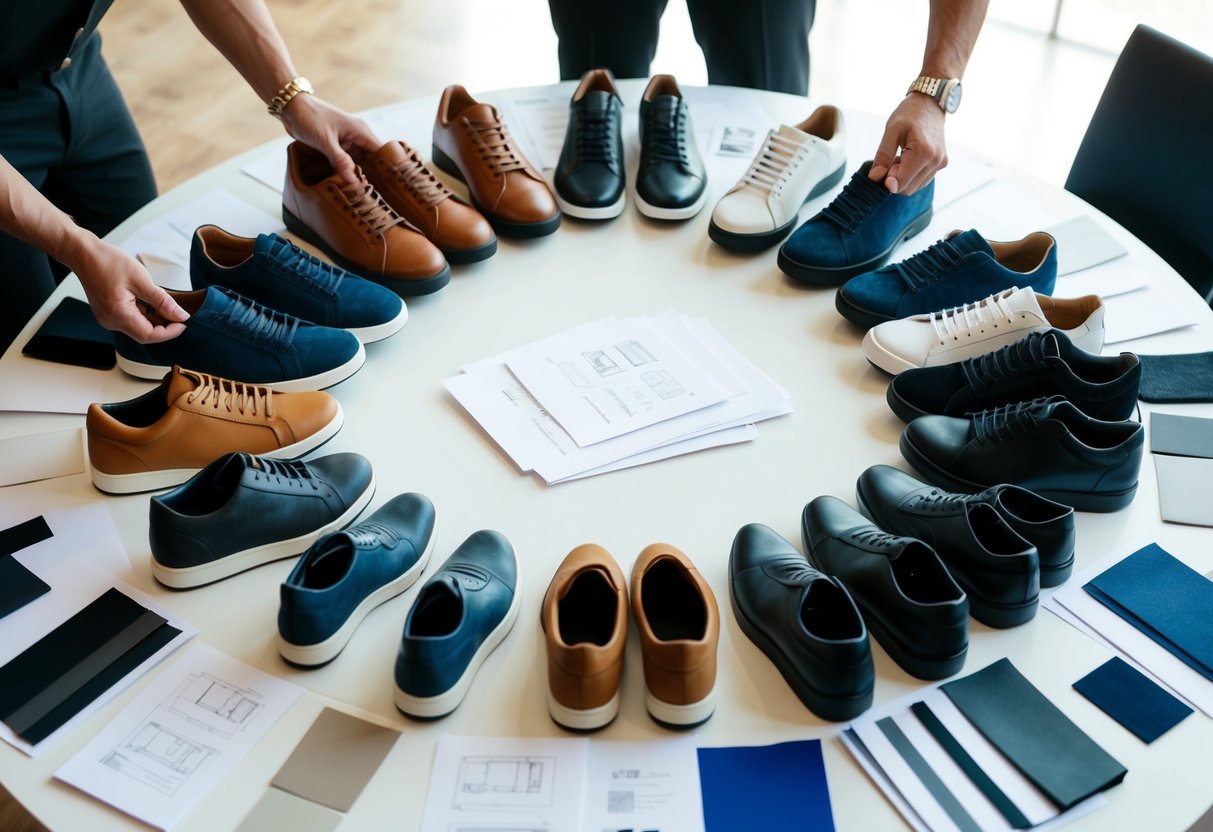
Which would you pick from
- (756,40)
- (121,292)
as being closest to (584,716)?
(121,292)

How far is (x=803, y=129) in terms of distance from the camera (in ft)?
6.35

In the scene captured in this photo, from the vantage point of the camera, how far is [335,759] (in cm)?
107

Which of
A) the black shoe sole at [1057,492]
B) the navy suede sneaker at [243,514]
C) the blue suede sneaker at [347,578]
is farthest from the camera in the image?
the black shoe sole at [1057,492]

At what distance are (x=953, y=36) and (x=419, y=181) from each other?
3.29 ft

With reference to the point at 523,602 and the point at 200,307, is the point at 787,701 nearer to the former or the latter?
the point at 523,602

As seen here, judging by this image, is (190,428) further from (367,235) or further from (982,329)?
(982,329)

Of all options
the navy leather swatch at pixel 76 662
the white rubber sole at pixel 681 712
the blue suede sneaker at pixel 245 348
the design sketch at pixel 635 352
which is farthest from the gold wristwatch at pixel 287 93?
the white rubber sole at pixel 681 712

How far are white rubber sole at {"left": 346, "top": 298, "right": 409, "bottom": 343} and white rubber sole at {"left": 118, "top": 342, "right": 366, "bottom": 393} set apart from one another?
57 millimetres

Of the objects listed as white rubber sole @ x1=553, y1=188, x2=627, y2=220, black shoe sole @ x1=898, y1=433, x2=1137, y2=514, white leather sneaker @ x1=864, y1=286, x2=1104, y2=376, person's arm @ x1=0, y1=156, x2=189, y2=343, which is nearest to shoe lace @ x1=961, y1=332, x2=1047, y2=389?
white leather sneaker @ x1=864, y1=286, x2=1104, y2=376

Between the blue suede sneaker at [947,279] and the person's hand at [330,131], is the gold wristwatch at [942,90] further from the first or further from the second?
the person's hand at [330,131]

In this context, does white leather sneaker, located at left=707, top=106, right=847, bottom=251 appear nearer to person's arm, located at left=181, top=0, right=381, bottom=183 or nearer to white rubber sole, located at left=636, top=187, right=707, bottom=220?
white rubber sole, located at left=636, top=187, right=707, bottom=220

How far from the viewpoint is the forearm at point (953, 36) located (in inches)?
70.1

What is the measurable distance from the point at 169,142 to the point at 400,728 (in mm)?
3007

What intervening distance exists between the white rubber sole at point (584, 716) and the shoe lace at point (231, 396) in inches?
24.5
